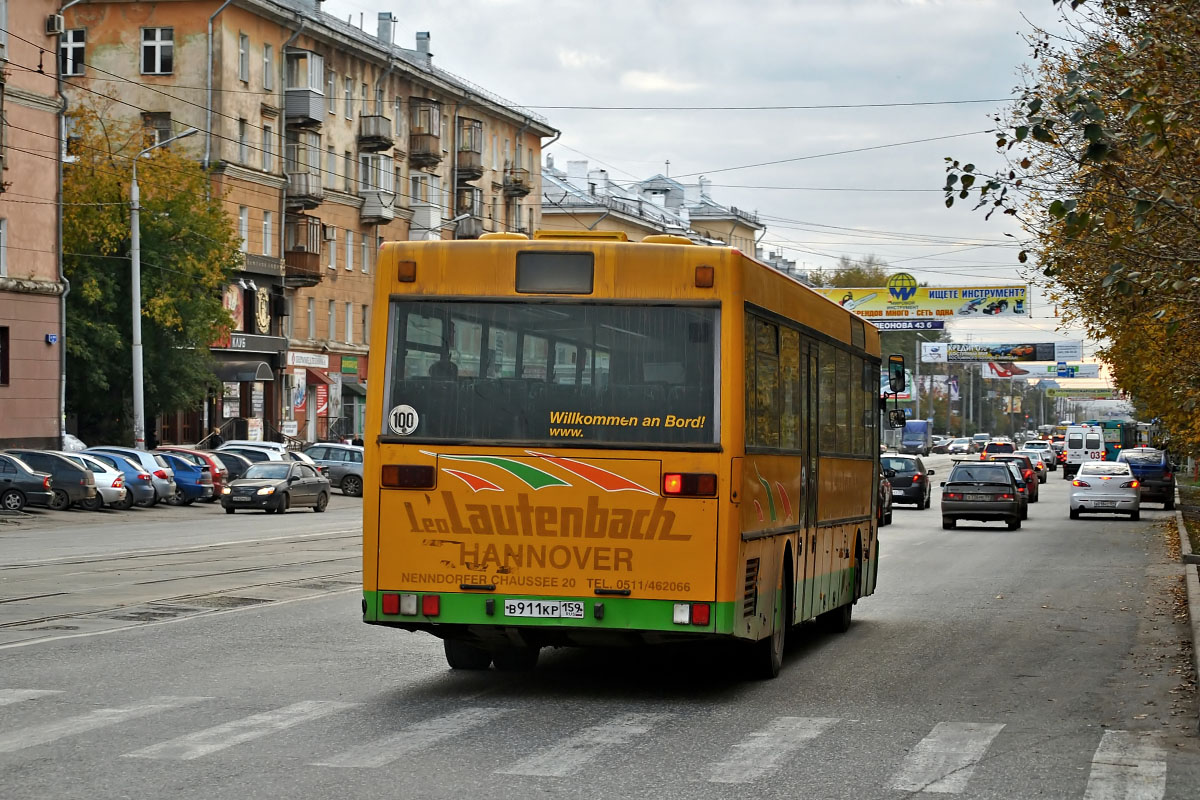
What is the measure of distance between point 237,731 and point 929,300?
72699mm

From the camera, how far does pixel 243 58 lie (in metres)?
60.2

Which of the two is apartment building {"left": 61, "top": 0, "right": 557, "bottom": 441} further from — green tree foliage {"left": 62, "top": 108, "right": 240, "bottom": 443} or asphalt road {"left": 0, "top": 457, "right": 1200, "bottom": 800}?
asphalt road {"left": 0, "top": 457, "right": 1200, "bottom": 800}

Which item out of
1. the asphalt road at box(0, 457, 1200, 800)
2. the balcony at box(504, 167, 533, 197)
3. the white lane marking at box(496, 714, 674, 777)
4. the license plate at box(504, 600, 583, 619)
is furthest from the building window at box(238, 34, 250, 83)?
the white lane marking at box(496, 714, 674, 777)

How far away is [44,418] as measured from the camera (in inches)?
1863

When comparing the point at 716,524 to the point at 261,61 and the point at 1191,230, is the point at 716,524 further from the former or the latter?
the point at 261,61

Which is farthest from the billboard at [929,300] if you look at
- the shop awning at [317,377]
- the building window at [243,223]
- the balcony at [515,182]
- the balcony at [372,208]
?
the building window at [243,223]

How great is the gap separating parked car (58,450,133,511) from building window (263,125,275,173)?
22.9 meters

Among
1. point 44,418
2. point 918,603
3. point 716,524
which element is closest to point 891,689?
point 716,524

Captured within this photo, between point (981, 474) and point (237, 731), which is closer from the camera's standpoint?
point (237, 731)

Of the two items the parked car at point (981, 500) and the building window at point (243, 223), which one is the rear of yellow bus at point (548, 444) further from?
the building window at point (243, 223)

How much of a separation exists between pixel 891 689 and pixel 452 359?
3.70 m

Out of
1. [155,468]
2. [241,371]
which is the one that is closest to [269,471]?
[155,468]

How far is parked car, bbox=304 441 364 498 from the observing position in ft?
173

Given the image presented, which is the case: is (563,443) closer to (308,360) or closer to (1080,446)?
(308,360)
